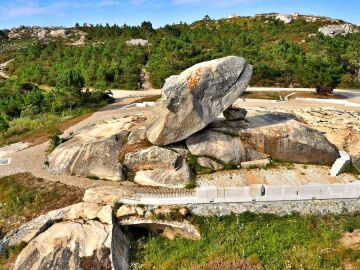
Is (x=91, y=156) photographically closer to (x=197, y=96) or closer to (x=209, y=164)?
(x=209, y=164)

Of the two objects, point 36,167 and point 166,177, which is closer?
point 166,177

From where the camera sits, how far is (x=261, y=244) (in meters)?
23.4

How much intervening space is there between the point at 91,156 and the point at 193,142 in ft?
25.5

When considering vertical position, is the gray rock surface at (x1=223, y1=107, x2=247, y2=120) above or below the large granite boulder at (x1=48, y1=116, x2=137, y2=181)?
above

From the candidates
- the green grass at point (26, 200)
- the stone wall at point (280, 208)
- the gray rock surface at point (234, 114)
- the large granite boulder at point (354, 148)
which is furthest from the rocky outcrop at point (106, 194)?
the large granite boulder at point (354, 148)

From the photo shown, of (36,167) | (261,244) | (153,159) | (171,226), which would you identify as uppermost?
(153,159)

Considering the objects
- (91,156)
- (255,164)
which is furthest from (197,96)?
(91,156)

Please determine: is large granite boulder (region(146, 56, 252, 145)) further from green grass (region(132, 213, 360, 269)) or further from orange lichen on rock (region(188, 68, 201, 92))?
green grass (region(132, 213, 360, 269))

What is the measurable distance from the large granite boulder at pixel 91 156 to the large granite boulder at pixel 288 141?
7.70 meters

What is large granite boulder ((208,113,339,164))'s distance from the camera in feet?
101

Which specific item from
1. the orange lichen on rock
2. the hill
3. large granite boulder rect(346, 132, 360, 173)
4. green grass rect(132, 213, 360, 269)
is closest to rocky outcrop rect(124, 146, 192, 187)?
green grass rect(132, 213, 360, 269)

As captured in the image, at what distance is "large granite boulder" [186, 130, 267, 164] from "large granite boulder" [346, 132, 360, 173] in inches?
263

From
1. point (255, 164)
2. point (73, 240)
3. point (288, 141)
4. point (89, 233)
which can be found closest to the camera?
point (73, 240)

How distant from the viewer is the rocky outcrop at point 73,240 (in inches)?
861
